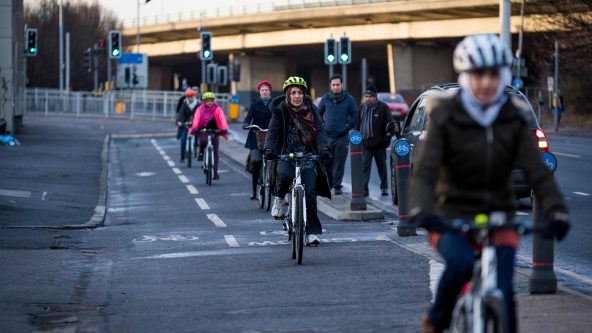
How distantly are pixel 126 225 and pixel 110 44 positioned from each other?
1275 inches

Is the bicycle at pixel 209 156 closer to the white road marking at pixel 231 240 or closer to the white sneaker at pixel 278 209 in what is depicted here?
the white road marking at pixel 231 240

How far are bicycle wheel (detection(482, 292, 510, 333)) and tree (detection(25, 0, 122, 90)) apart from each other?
92.3 m

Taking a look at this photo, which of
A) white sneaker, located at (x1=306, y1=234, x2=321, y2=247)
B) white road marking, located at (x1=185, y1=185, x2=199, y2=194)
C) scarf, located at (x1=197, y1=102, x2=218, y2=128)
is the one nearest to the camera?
white sneaker, located at (x1=306, y1=234, x2=321, y2=247)

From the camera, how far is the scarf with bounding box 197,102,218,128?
78.7ft

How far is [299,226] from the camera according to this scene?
38.1ft

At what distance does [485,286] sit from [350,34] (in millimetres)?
70917

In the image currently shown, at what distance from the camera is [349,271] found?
36.3ft

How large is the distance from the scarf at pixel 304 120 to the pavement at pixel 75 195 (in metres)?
1.43

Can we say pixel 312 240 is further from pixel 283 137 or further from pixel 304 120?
pixel 304 120

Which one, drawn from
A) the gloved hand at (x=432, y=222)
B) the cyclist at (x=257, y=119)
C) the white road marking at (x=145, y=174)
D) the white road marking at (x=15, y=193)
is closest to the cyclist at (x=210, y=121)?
the white road marking at (x=145, y=174)

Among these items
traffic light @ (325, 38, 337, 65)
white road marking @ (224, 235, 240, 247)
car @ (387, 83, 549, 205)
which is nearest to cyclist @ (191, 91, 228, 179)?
car @ (387, 83, 549, 205)

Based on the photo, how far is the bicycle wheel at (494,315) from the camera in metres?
5.31

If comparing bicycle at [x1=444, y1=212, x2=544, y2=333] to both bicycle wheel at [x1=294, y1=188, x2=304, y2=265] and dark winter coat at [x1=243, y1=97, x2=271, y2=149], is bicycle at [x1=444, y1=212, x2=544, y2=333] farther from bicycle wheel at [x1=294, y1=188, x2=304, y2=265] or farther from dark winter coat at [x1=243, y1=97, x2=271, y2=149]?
dark winter coat at [x1=243, y1=97, x2=271, y2=149]

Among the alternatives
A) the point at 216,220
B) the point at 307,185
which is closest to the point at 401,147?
the point at 307,185
